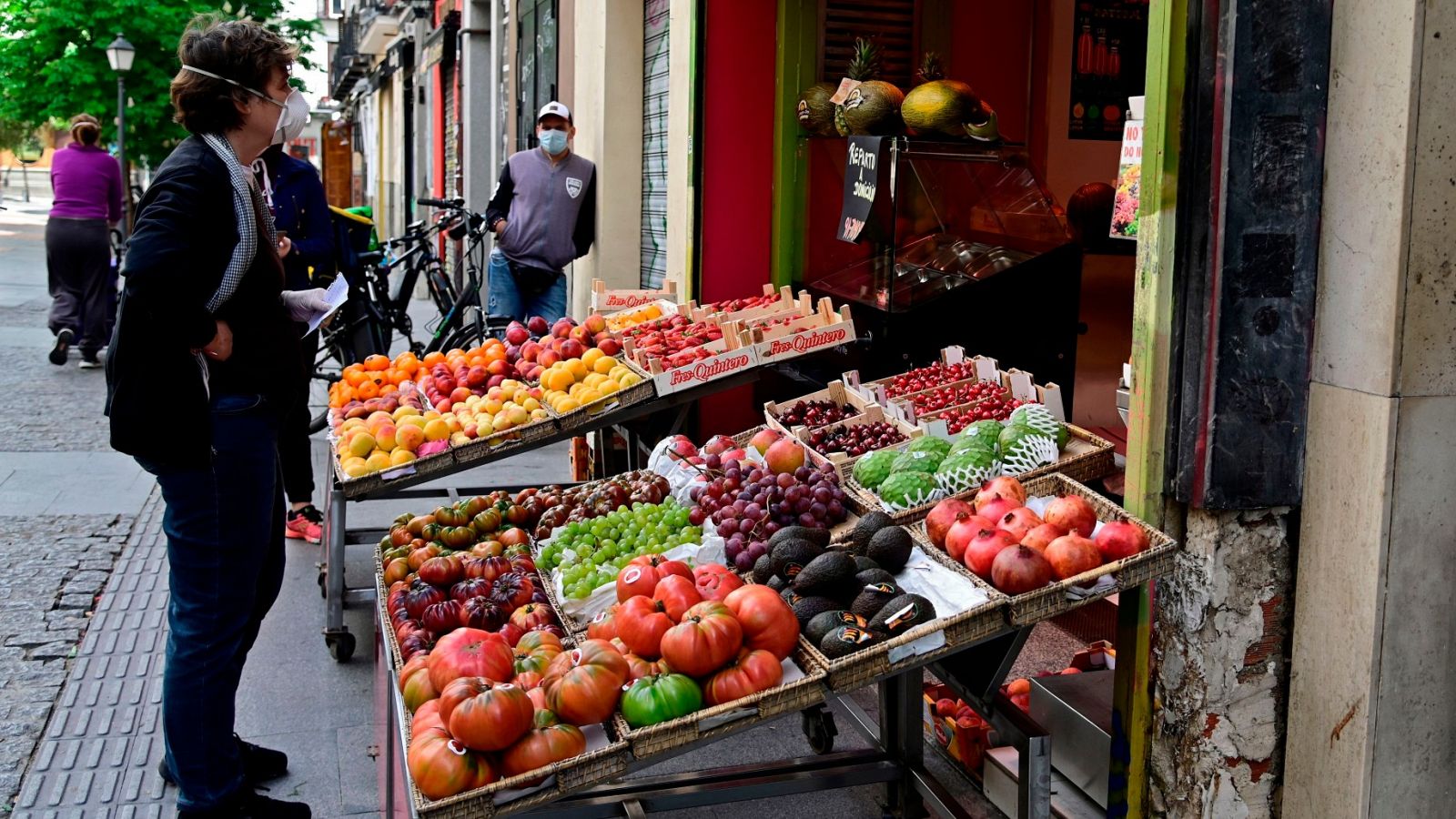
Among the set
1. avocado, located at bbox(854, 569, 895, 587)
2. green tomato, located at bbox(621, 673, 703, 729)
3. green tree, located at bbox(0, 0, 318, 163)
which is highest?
green tree, located at bbox(0, 0, 318, 163)

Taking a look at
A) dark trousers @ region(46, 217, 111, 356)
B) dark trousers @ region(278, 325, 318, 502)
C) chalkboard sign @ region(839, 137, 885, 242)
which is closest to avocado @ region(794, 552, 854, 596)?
chalkboard sign @ region(839, 137, 885, 242)

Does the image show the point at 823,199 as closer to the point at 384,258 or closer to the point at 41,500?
the point at 41,500

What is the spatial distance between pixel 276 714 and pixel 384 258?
6.88m

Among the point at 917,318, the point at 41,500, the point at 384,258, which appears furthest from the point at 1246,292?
the point at 384,258

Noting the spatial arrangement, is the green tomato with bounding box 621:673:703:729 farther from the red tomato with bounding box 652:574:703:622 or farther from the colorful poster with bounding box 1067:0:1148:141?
the colorful poster with bounding box 1067:0:1148:141

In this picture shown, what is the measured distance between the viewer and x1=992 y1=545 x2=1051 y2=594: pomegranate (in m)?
2.88

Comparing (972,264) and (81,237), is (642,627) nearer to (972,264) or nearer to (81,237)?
(972,264)

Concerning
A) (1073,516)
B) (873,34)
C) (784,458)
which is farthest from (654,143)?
(1073,516)

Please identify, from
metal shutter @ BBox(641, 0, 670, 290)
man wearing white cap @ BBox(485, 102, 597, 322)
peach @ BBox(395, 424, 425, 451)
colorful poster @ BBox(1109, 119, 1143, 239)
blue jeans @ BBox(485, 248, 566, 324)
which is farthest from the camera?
blue jeans @ BBox(485, 248, 566, 324)

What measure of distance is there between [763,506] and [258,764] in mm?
1779

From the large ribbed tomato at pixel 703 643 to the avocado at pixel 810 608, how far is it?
24cm

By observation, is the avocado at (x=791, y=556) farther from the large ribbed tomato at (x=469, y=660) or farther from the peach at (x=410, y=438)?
the peach at (x=410, y=438)

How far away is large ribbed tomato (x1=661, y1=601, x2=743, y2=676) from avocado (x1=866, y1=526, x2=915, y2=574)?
21.6 inches

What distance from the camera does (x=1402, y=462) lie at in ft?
8.90
